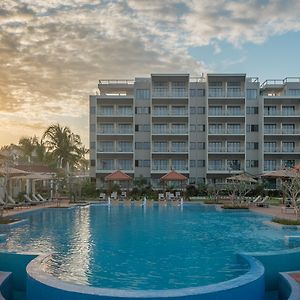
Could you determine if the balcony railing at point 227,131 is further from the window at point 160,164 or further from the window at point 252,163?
the window at point 160,164

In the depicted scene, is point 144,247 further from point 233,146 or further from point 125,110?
point 233,146

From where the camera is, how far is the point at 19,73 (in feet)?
84.2

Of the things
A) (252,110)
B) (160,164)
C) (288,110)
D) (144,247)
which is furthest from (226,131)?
(144,247)

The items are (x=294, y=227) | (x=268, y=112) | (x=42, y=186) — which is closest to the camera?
(x=294, y=227)

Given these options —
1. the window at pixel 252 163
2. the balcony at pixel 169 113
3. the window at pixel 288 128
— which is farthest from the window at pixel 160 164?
the window at pixel 288 128

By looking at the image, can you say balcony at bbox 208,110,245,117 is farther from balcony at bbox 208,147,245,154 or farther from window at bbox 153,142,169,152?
Answer: window at bbox 153,142,169,152

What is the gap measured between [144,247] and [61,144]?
3879cm

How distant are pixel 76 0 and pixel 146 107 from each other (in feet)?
109

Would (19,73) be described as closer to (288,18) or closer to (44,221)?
(44,221)

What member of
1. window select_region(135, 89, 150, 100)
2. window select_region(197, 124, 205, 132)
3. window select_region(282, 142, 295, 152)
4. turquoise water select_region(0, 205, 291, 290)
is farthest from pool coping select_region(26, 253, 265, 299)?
window select_region(135, 89, 150, 100)

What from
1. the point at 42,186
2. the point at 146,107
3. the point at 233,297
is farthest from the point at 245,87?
the point at 233,297

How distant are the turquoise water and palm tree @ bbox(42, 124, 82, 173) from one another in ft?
96.5

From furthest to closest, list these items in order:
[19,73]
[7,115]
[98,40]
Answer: [7,115], [19,73], [98,40]

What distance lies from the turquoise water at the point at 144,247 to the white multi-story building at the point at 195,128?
29115mm
